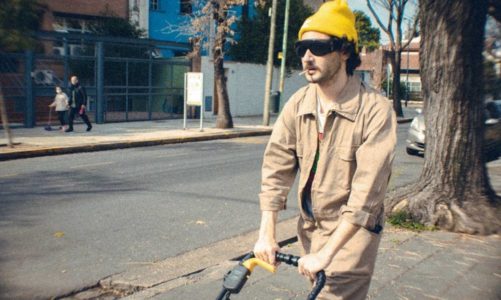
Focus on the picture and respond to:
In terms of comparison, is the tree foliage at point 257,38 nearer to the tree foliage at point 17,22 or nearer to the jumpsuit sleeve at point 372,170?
the tree foliage at point 17,22

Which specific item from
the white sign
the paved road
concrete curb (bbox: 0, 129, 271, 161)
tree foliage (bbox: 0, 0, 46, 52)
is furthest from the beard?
the white sign

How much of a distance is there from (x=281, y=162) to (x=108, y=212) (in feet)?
18.1

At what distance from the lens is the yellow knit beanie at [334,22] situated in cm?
259

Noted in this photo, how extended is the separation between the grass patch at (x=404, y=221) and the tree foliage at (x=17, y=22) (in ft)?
30.5

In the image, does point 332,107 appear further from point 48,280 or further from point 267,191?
point 48,280

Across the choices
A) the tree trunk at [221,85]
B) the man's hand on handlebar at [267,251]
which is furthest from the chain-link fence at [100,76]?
the man's hand on handlebar at [267,251]

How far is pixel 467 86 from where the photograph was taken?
6.48 metres

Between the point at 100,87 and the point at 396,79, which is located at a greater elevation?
the point at 396,79

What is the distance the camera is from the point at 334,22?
8.52 ft

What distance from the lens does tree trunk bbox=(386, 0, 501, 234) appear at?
6.44 meters

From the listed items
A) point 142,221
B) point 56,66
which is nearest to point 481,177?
point 142,221

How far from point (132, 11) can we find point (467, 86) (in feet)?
79.9

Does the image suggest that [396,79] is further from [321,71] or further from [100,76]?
[321,71]

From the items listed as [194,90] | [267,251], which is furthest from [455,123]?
[194,90]
